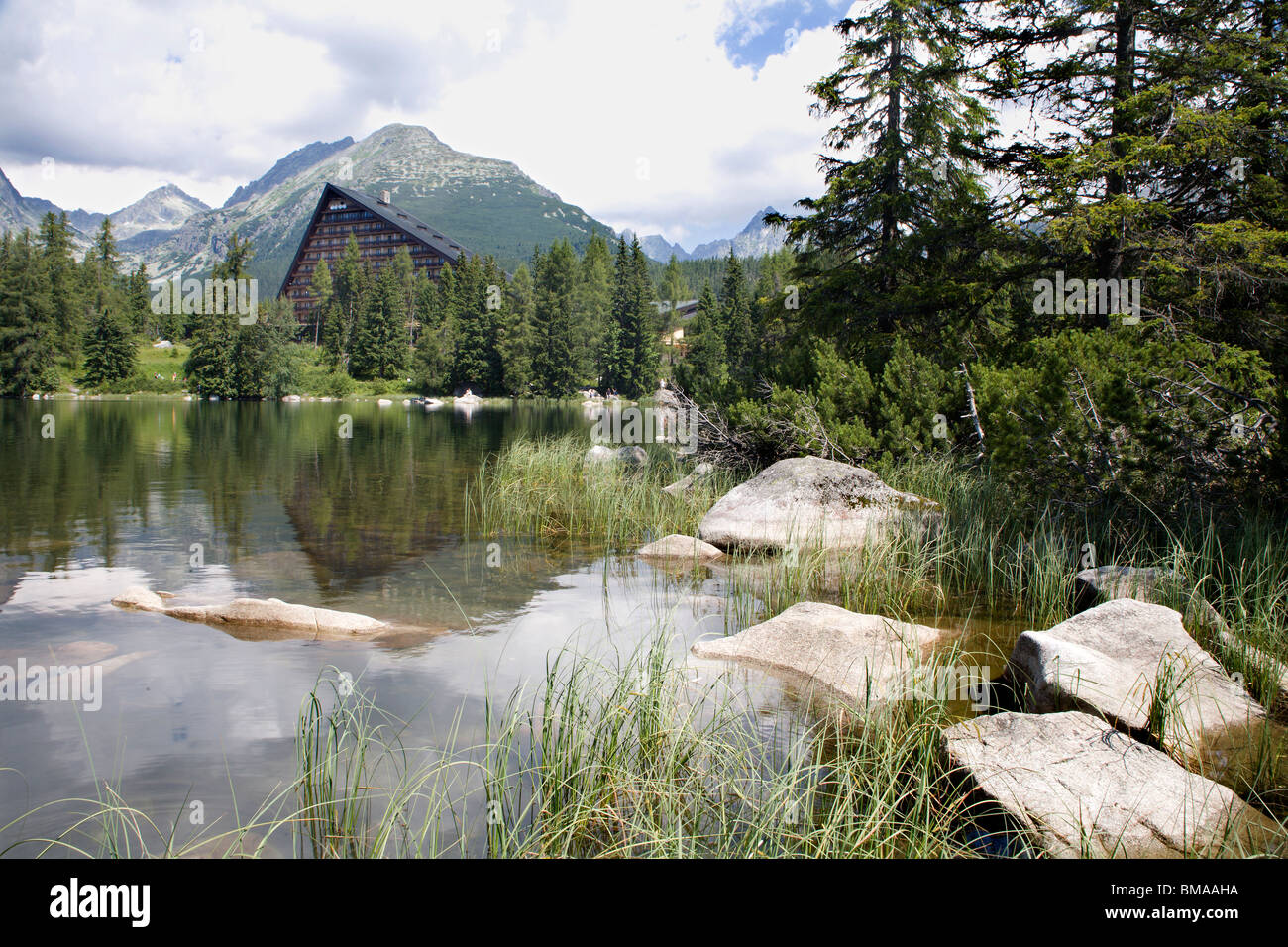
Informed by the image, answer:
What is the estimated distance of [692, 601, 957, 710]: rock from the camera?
224 inches

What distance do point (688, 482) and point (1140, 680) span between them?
9.71 meters

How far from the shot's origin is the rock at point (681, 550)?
1064 cm

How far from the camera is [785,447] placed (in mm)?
14414

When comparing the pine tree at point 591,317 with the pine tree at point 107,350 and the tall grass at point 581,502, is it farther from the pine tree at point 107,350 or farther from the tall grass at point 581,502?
the tall grass at point 581,502

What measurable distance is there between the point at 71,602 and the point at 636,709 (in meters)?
7.32

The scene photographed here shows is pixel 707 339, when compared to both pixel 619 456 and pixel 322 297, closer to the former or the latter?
pixel 322 297

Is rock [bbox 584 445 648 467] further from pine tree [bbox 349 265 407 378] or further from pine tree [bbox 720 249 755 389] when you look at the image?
pine tree [bbox 349 265 407 378]

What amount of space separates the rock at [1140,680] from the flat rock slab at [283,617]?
18.7 feet

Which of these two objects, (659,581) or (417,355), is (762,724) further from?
(417,355)

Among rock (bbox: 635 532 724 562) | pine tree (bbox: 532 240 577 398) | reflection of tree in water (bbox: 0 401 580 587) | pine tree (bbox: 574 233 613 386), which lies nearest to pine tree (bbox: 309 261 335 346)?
pine tree (bbox: 532 240 577 398)

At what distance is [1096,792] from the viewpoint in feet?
12.9

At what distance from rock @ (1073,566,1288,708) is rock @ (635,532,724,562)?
4.58m

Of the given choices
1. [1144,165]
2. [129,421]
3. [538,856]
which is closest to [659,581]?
[538,856]

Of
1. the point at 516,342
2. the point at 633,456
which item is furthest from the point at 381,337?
the point at 633,456
